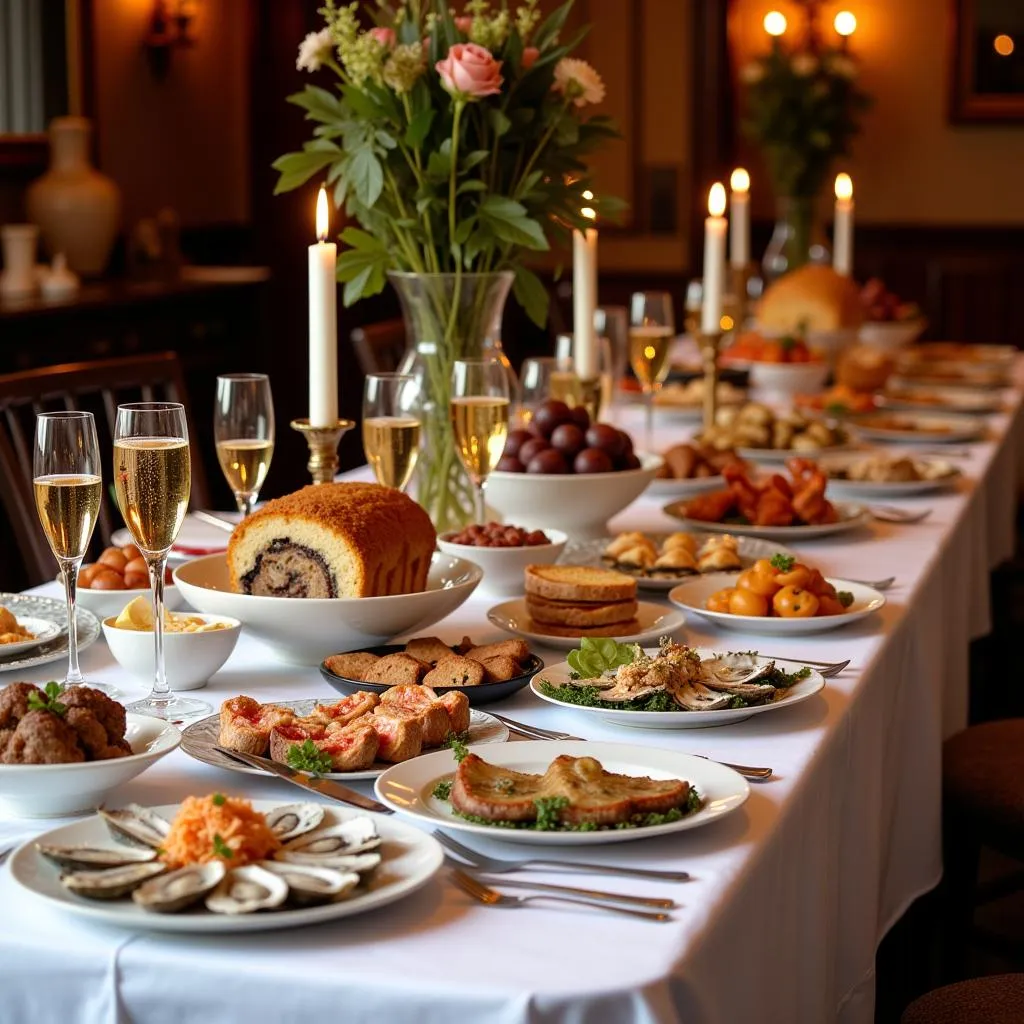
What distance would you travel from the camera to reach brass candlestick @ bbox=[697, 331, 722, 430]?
Answer: 3119 millimetres

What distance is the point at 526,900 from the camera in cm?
106

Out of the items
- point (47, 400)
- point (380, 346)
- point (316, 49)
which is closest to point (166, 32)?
point (380, 346)

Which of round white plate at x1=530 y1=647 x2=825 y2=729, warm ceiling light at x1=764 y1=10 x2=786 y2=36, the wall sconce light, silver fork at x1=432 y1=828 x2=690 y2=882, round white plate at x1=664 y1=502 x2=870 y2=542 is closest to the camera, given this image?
silver fork at x1=432 y1=828 x2=690 y2=882

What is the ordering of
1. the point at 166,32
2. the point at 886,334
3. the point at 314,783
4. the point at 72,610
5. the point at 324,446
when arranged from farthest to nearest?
1. the point at 166,32
2. the point at 886,334
3. the point at 324,446
4. the point at 72,610
5. the point at 314,783

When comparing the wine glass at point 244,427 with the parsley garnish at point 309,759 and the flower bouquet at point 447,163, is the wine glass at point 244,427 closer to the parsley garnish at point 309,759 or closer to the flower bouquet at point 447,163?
the flower bouquet at point 447,163

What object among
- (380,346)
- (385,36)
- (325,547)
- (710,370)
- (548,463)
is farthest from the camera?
(380,346)

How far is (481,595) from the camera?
1970 mm

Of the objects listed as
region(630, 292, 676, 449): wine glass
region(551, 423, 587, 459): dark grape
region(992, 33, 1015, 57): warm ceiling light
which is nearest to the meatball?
region(551, 423, 587, 459): dark grape

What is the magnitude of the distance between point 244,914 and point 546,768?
0.36m

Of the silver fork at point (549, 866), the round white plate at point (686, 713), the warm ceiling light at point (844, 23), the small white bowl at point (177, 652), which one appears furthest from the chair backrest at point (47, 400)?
the warm ceiling light at point (844, 23)

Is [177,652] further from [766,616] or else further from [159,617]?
[766,616]

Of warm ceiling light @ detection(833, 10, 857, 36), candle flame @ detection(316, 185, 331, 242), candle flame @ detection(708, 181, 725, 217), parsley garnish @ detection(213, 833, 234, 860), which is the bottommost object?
parsley garnish @ detection(213, 833, 234, 860)

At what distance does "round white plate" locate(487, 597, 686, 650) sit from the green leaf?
562 millimetres

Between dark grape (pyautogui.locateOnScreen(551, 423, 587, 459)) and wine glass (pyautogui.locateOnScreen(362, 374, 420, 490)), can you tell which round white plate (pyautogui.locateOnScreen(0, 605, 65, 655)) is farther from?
dark grape (pyautogui.locateOnScreen(551, 423, 587, 459))
